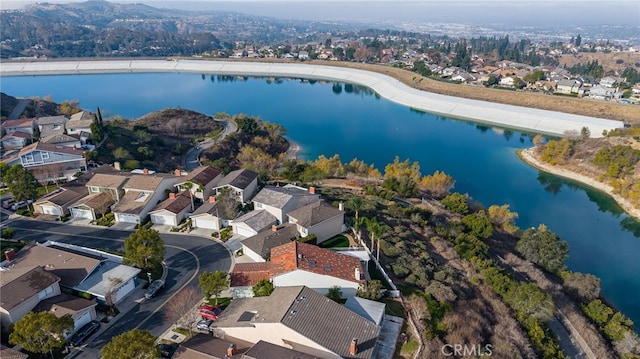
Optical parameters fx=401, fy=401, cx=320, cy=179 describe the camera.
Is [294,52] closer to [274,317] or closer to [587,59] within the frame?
[587,59]

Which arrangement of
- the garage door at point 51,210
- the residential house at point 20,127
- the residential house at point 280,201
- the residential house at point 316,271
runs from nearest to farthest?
the residential house at point 316,271
the residential house at point 280,201
the garage door at point 51,210
the residential house at point 20,127

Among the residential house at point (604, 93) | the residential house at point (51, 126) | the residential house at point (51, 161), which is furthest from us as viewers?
the residential house at point (604, 93)

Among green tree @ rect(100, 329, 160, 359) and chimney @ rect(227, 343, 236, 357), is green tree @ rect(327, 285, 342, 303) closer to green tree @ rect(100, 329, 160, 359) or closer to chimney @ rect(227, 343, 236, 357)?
chimney @ rect(227, 343, 236, 357)

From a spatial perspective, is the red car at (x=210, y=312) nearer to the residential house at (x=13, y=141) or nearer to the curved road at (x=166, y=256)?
the curved road at (x=166, y=256)

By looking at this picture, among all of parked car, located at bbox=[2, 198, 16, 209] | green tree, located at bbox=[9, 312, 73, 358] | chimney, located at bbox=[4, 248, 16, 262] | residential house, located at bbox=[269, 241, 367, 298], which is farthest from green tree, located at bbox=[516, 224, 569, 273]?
parked car, located at bbox=[2, 198, 16, 209]

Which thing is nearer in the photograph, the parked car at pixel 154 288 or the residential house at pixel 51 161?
the parked car at pixel 154 288

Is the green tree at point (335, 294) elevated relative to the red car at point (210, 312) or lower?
elevated

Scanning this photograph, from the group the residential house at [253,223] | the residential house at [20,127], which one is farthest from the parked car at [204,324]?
the residential house at [20,127]

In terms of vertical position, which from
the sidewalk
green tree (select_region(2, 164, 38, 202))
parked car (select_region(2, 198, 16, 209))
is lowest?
the sidewalk
